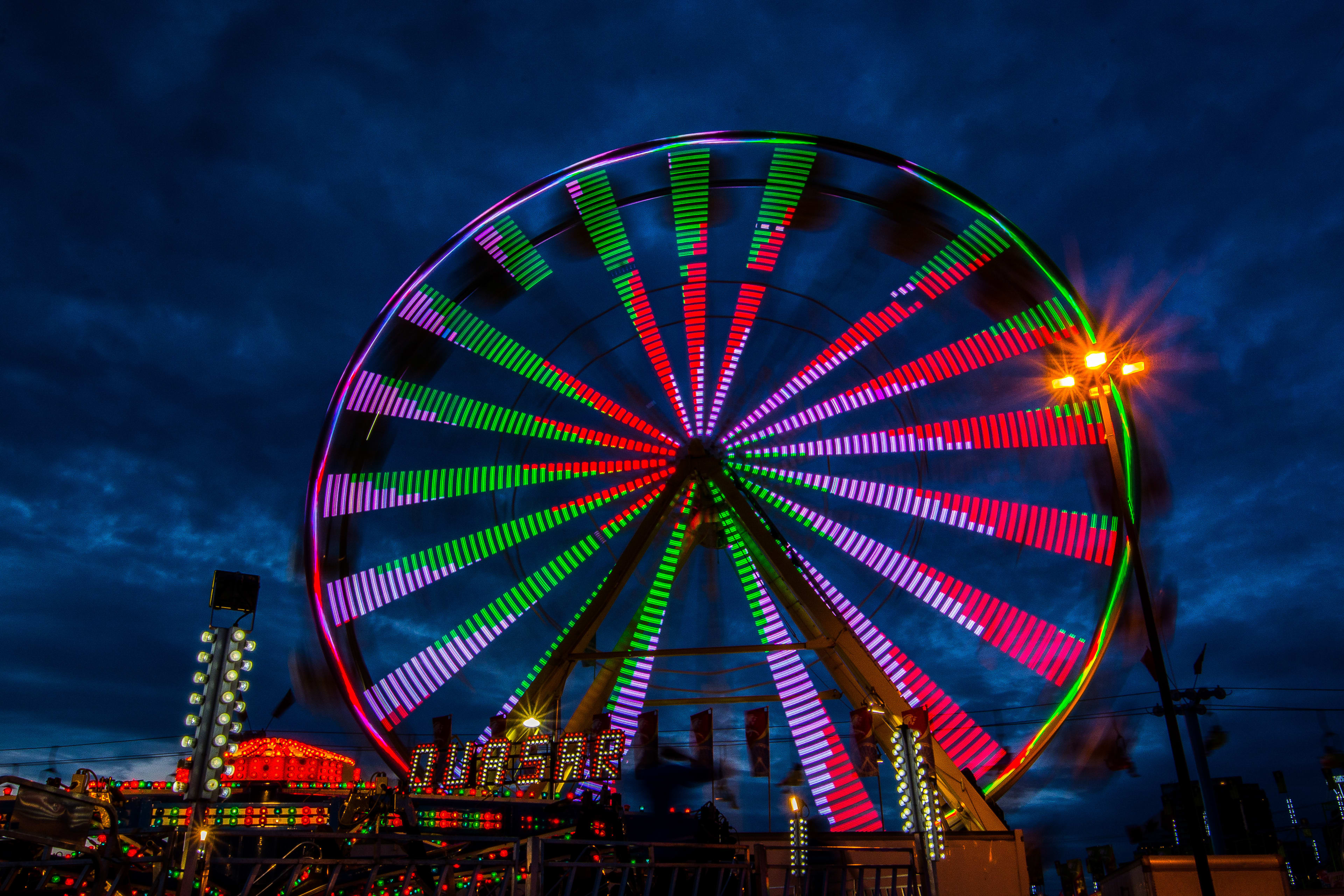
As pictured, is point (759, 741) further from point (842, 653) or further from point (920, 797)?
point (920, 797)

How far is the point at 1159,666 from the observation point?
9.76 m

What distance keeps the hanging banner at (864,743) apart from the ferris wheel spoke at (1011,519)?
2.91 m

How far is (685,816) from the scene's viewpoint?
12.8m

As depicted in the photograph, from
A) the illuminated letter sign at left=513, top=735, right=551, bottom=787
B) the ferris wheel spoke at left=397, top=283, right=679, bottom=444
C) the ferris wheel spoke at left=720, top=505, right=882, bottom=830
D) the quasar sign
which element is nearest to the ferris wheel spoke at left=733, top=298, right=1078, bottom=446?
the ferris wheel spoke at left=720, top=505, right=882, bottom=830

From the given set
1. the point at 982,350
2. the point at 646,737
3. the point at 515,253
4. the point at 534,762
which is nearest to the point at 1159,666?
the point at 982,350

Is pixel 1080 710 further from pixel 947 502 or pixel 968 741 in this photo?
pixel 947 502

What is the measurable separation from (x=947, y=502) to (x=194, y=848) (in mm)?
10160

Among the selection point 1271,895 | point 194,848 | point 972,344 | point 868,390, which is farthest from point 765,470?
point 194,848

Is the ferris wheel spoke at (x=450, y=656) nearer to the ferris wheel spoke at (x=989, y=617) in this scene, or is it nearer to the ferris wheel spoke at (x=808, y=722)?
the ferris wheel spoke at (x=808, y=722)

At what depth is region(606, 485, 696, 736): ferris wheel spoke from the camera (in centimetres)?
1480

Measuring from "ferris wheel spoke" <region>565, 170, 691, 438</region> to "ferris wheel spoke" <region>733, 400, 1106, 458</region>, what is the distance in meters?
3.35

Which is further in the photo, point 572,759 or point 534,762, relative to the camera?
point 534,762

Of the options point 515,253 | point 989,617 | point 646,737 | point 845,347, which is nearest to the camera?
point 989,617

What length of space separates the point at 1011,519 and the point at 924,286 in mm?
3637
